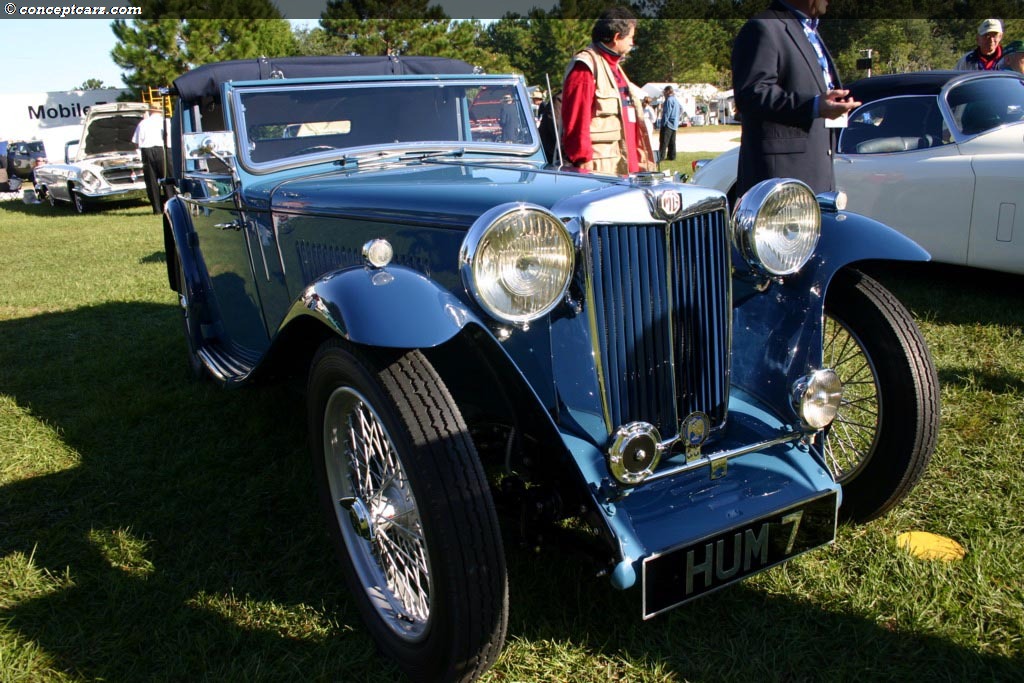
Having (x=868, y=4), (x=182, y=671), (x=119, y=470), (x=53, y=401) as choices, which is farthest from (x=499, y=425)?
(x=868, y=4)

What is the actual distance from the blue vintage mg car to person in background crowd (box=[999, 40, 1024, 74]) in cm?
544

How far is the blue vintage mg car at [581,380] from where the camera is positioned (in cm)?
170

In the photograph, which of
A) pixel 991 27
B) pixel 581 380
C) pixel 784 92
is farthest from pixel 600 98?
pixel 991 27

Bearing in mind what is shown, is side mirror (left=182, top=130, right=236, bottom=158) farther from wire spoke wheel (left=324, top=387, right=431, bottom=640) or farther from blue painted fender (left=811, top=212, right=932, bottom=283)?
blue painted fender (left=811, top=212, right=932, bottom=283)

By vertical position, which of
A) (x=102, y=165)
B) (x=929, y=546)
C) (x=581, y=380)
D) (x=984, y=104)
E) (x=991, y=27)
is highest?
(x=991, y=27)

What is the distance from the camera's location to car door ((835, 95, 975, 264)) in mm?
4672

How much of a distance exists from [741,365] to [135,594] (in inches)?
75.7

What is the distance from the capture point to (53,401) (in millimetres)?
3920

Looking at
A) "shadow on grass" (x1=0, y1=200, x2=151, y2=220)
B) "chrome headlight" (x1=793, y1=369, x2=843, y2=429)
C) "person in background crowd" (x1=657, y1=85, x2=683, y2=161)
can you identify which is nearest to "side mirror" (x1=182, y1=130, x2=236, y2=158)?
"chrome headlight" (x1=793, y1=369, x2=843, y2=429)

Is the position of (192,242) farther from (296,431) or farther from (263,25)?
(263,25)

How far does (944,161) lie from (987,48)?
206 cm

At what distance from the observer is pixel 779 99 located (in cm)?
303

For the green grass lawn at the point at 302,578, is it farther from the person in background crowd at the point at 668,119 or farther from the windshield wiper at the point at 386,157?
the person in background crowd at the point at 668,119

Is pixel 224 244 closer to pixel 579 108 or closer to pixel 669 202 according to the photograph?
pixel 579 108
